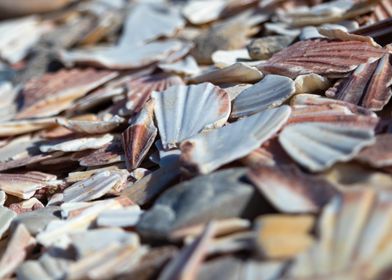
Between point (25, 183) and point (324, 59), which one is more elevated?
point (324, 59)

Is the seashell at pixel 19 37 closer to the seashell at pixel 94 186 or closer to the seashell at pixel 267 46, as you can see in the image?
the seashell at pixel 267 46

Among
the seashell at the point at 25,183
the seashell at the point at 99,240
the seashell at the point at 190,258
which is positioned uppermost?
the seashell at the point at 190,258

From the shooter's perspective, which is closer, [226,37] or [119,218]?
[119,218]

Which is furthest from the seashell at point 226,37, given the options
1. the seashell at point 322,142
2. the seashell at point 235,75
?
the seashell at point 322,142

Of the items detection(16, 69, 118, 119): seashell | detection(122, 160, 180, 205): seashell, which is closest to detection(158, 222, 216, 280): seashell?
detection(122, 160, 180, 205): seashell

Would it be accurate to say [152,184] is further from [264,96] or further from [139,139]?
[264,96]

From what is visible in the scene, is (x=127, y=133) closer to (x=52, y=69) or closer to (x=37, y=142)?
(x=37, y=142)

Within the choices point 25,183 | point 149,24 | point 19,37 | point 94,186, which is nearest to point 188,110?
point 94,186
